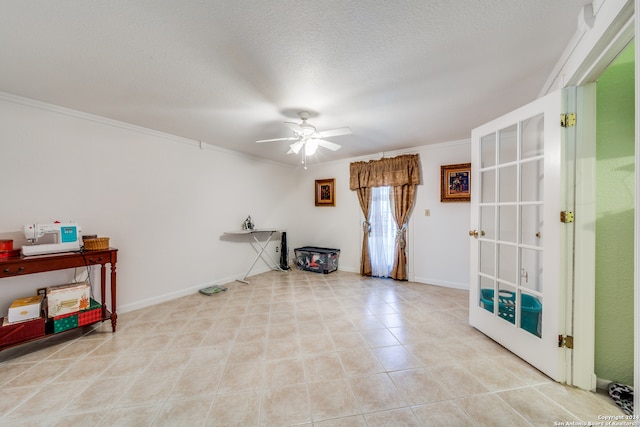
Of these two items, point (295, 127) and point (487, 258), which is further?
point (295, 127)

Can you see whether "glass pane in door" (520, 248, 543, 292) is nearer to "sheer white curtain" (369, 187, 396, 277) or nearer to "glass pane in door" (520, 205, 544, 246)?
"glass pane in door" (520, 205, 544, 246)

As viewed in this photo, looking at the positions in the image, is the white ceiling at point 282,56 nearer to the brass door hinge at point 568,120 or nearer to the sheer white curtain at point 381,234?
the brass door hinge at point 568,120

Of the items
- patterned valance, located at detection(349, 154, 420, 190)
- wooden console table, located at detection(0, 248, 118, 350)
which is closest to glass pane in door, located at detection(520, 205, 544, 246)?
patterned valance, located at detection(349, 154, 420, 190)

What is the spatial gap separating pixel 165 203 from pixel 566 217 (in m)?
3.90

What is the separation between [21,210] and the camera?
2107mm

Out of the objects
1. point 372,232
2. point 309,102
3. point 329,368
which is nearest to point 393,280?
point 372,232

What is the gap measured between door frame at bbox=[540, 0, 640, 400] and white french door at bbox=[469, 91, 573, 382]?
9 centimetres

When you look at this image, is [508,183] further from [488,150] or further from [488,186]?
[488,150]

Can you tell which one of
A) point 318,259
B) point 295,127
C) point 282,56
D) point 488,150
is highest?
point 282,56

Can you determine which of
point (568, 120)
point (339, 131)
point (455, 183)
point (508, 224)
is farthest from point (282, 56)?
point (455, 183)

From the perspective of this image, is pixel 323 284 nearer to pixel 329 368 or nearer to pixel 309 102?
pixel 329 368

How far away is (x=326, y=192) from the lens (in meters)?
4.76

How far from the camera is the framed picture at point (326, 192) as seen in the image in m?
4.66

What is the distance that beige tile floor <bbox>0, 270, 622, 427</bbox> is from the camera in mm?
1335
